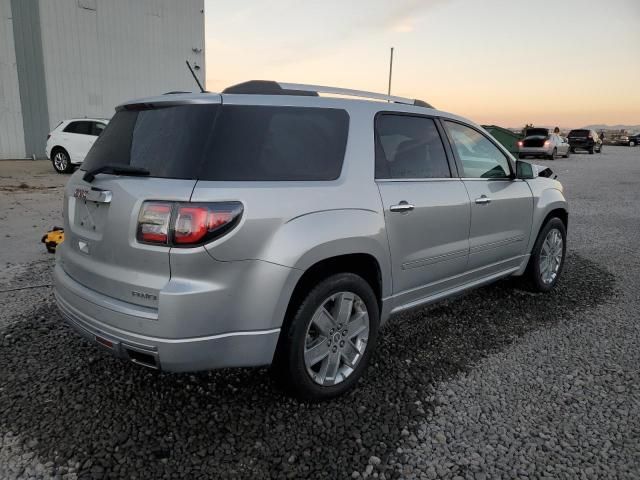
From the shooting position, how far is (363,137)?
295cm

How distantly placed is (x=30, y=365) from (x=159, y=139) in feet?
6.05

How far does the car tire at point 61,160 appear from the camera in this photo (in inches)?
570

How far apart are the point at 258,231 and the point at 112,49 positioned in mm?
21003

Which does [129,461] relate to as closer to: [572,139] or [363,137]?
[363,137]

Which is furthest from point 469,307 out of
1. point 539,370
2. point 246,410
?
point 246,410

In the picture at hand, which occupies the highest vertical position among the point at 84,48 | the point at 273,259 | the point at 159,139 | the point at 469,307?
the point at 84,48

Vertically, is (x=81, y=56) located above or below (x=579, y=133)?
above

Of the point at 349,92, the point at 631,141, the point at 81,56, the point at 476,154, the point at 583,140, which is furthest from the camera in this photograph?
the point at 631,141

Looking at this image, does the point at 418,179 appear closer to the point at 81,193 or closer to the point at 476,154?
the point at 476,154

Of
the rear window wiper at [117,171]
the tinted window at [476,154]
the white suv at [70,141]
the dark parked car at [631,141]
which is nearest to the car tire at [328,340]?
the rear window wiper at [117,171]

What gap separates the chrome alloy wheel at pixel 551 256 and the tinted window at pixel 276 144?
9.45ft

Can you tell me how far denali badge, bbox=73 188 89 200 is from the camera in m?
2.65

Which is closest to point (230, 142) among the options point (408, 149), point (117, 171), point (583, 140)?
point (117, 171)

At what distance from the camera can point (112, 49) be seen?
20.0 metres
